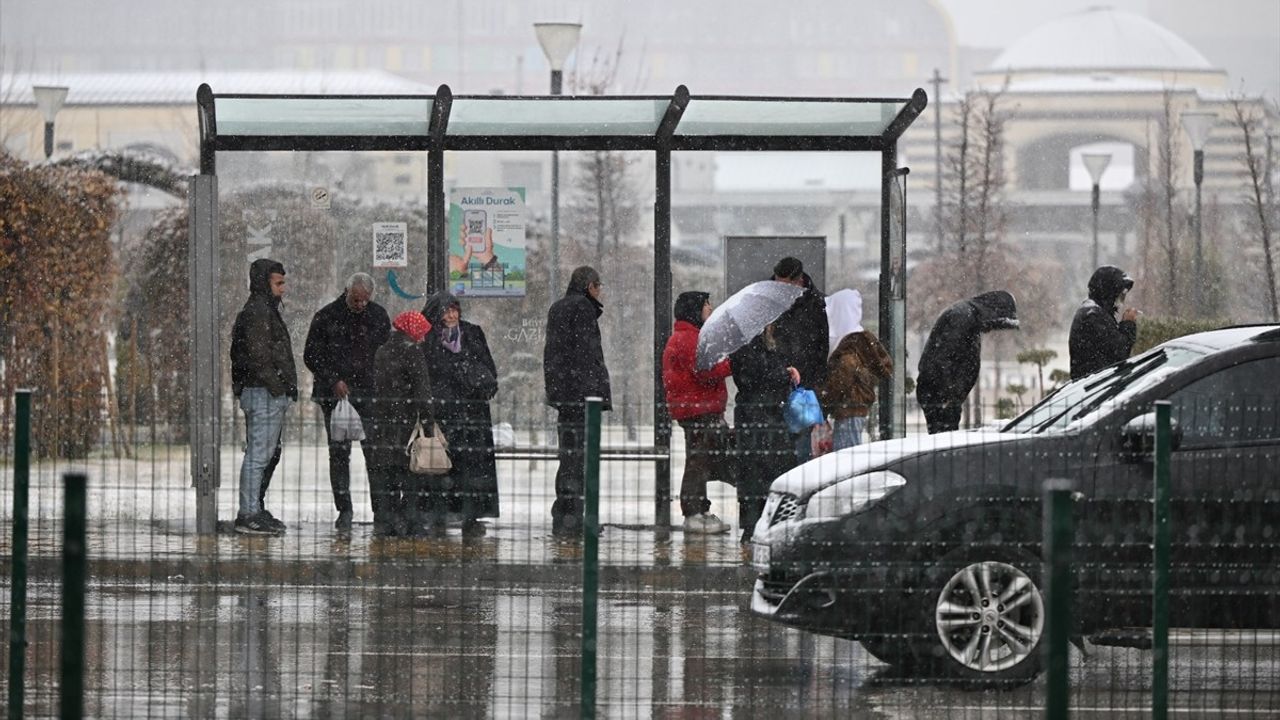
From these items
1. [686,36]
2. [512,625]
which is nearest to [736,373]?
[512,625]

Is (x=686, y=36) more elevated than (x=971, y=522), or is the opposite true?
(x=686, y=36)

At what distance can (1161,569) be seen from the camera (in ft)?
21.9

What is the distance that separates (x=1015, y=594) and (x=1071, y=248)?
96.1 metres

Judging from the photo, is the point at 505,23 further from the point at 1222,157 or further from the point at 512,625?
the point at 512,625

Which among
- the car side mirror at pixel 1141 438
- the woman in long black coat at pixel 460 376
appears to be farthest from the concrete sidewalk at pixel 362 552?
the car side mirror at pixel 1141 438

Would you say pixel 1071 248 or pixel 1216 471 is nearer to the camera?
pixel 1216 471

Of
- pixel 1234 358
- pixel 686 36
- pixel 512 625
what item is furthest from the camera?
pixel 686 36

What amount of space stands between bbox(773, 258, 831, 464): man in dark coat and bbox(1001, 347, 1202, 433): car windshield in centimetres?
389

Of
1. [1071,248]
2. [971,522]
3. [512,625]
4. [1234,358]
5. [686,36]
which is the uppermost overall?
[686,36]

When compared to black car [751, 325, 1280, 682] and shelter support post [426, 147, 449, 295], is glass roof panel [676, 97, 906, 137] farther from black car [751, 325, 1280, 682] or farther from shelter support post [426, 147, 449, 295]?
black car [751, 325, 1280, 682]

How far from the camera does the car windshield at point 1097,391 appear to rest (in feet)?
29.7

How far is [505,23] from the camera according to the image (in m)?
162

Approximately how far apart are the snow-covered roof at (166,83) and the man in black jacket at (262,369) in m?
59.1

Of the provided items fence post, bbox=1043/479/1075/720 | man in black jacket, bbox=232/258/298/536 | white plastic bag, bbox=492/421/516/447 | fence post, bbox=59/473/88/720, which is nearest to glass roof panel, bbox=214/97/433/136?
man in black jacket, bbox=232/258/298/536
